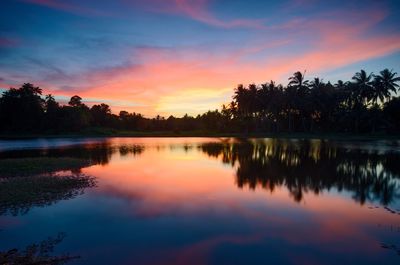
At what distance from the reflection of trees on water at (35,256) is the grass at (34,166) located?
44.4 feet

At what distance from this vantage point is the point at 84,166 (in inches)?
1052

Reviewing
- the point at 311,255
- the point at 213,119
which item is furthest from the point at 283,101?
the point at 311,255

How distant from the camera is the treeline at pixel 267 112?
7219 cm

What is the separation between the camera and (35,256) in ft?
28.0

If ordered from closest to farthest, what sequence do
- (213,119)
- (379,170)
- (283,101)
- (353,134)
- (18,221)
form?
(18,221) → (379,170) → (353,134) → (283,101) → (213,119)

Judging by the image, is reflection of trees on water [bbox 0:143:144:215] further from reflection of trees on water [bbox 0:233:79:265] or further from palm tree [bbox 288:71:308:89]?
palm tree [bbox 288:71:308:89]

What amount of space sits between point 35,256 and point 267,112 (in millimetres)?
86730

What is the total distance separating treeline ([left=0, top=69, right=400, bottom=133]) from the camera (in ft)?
237

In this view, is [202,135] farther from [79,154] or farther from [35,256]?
[35,256]

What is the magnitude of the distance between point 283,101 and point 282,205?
2802 inches

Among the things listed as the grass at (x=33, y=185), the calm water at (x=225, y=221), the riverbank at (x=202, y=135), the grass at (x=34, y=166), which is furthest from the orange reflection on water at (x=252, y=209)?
the riverbank at (x=202, y=135)

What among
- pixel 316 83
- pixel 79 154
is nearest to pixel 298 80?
pixel 316 83

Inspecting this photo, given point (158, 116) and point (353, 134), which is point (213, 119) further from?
point (353, 134)

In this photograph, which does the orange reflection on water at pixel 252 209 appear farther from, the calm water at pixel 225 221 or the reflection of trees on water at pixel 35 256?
the reflection of trees on water at pixel 35 256
